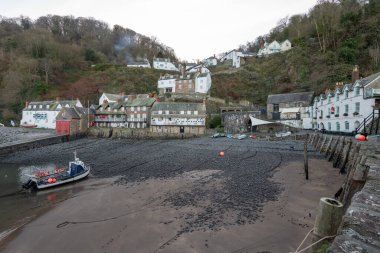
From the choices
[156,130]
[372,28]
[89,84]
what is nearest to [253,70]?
[372,28]

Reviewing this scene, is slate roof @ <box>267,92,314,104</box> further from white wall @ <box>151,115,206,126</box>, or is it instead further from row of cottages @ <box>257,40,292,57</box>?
row of cottages @ <box>257,40,292,57</box>

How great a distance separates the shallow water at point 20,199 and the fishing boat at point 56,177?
513mm

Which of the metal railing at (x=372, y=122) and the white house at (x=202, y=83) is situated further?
the white house at (x=202, y=83)

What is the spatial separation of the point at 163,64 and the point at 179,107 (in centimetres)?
4477

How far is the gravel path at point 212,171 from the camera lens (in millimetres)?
12078

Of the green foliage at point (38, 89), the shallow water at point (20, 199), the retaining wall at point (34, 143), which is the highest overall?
the green foliage at point (38, 89)

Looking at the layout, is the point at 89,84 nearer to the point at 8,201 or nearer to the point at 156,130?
the point at 156,130

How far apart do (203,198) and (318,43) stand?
66.5 metres

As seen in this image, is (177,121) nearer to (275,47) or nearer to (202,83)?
(202,83)

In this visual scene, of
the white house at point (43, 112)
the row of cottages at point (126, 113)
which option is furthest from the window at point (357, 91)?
the white house at point (43, 112)

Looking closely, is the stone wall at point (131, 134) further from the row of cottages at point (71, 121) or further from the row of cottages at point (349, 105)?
the row of cottages at point (349, 105)

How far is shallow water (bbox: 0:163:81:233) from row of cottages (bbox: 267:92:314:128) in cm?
4155

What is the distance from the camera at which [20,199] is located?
1672 centimetres

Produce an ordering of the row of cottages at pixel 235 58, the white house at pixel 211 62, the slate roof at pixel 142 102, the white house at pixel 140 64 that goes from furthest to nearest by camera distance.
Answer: the white house at pixel 211 62 → the white house at pixel 140 64 → the row of cottages at pixel 235 58 → the slate roof at pixel 142 102
